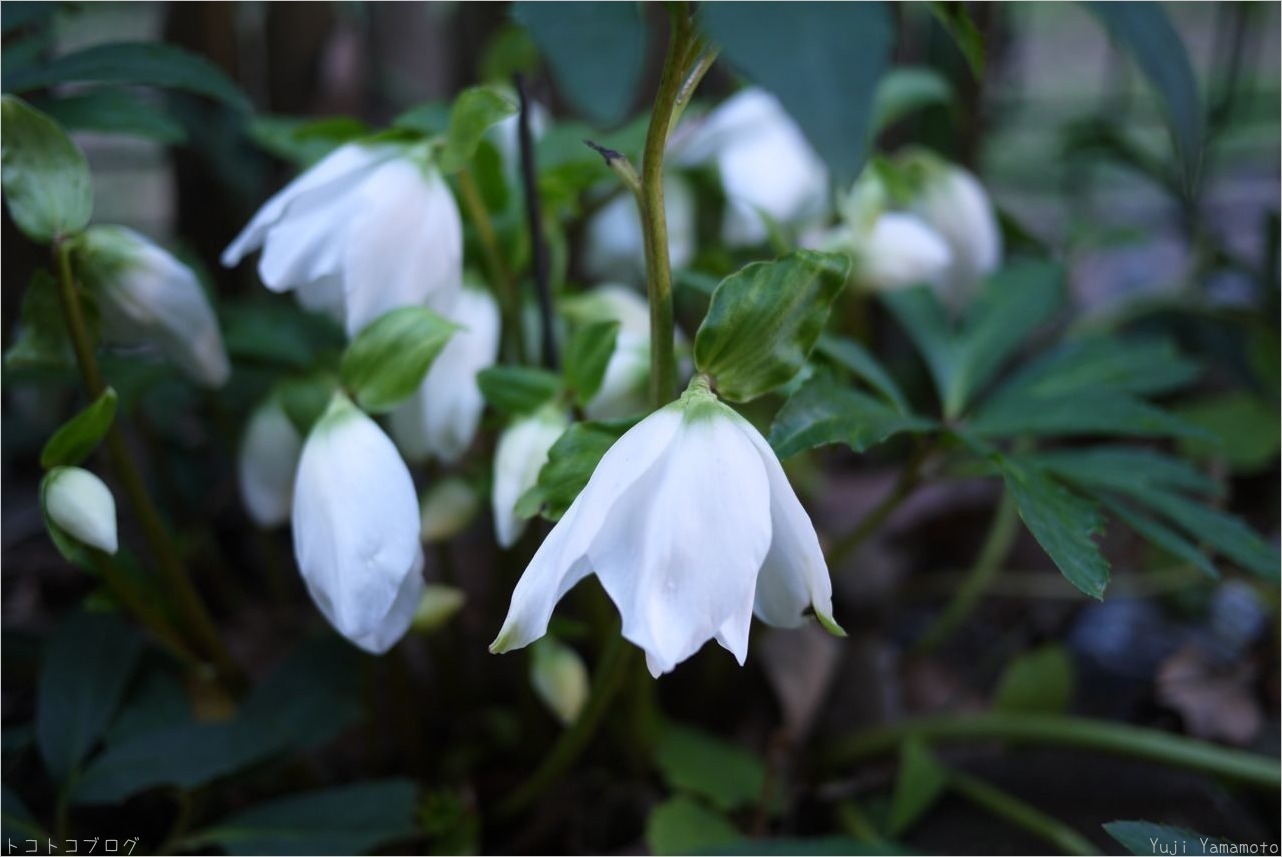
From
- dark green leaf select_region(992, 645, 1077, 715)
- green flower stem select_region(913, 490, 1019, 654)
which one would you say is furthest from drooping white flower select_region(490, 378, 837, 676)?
green flower stem select_region(913, 490, 1019, 654)

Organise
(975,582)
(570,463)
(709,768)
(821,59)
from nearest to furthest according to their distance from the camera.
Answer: (821,59), (570,463), (709,768), (975,582)

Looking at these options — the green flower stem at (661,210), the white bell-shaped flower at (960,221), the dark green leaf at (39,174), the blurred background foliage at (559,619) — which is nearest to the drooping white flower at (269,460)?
the blurred background foliage at (559,619)

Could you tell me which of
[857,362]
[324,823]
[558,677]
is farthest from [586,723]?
[857,362]

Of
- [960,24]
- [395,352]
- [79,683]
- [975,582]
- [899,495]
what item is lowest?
[975,582]

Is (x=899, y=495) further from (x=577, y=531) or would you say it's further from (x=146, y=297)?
(x=146, y=297)

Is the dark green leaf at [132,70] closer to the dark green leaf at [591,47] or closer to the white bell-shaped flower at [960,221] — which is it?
the dark green leaf at [591,47]

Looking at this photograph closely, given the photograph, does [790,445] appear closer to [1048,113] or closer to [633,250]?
[633,250]

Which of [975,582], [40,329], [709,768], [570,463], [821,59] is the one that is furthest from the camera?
[975,582]
